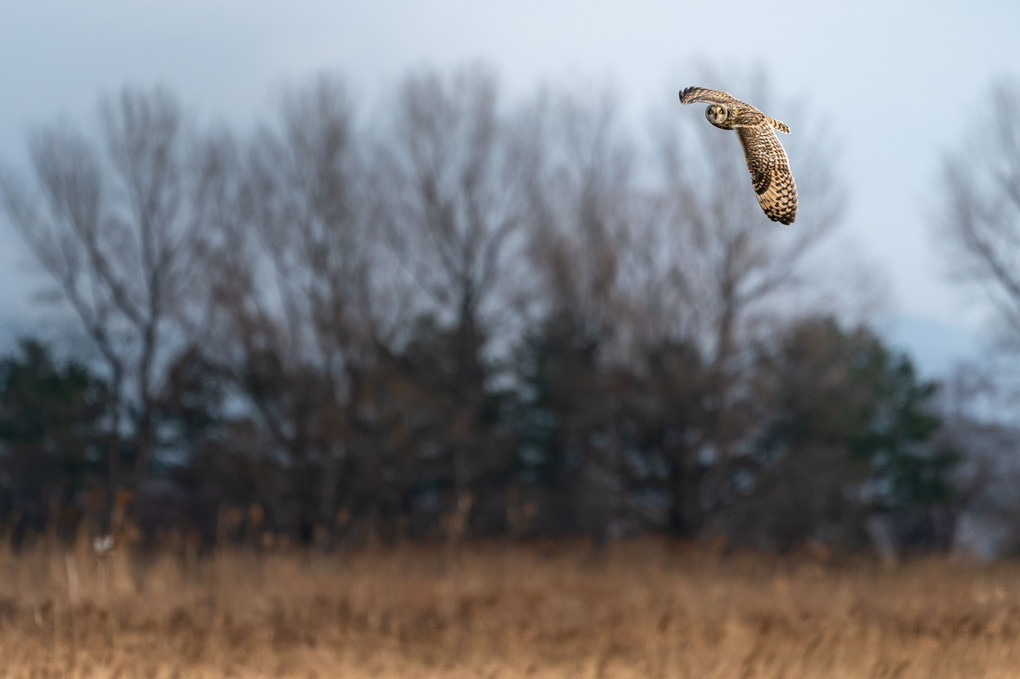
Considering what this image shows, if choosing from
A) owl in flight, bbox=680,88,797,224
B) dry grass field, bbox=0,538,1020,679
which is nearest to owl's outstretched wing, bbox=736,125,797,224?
owl in flight, bbox=680,88,797,224

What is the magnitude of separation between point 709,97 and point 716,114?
163 mm

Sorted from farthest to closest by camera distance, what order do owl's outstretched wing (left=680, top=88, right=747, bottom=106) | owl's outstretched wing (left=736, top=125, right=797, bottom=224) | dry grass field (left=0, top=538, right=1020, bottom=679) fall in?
dry grass field (left=0, top=538, right=1020, bottom=679) < owl's outstretched wing (left=680, top=88, right=747, bottom=106) < owl's outstretched wing (left=736, top=125, right=797, bottom=224)

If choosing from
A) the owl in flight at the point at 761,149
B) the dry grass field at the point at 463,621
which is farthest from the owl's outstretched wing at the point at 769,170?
the dry grass field at the point at 463,621

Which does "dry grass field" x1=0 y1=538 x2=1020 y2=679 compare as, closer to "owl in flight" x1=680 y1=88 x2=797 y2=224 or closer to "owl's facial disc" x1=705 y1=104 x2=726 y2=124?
"owl in flight" x1=680 y1=88 x2=797 y2=224

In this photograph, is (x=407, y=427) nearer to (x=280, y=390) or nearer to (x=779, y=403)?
(x=280, y=390)

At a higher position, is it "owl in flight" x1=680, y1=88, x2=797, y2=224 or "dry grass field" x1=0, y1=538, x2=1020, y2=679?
"owl in flight" x1=680, y1=88, x2=797, y2=224

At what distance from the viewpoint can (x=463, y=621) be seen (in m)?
7.53

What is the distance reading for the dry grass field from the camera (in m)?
6.14

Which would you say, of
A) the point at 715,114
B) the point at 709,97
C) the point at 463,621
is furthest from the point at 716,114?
the point at 463,621

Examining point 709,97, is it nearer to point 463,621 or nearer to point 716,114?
point 716,114

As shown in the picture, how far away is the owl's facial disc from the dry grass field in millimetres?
3773

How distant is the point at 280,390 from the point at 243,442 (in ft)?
4.06

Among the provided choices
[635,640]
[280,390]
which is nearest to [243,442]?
[280,390]

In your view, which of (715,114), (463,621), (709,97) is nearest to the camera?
(715,114)
